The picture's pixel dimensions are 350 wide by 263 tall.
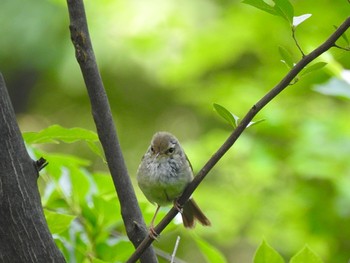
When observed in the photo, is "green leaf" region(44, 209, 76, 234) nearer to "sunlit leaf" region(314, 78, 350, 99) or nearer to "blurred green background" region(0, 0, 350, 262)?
"blurred green background" region(0, 0, 350, 262)

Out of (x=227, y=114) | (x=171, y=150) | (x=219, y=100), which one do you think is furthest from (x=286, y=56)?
(x=219, y=100)

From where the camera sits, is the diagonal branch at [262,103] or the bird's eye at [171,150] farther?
the bird's eye at [171,150]

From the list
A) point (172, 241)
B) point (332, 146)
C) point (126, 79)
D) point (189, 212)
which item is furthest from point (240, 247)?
point (189, 212)

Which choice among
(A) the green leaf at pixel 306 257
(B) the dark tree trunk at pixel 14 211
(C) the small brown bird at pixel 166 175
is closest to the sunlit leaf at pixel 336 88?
(C) the small brown bird at pixel 166 175

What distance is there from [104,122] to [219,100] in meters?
2.88

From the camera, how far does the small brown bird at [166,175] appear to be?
7.73 ft

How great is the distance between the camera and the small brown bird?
92.8 inches

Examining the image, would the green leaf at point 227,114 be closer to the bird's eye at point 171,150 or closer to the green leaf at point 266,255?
the green leaf at point 266,255

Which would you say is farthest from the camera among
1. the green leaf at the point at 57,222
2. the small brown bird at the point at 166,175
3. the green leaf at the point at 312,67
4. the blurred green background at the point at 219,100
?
the blurred green background at the point at 219,100

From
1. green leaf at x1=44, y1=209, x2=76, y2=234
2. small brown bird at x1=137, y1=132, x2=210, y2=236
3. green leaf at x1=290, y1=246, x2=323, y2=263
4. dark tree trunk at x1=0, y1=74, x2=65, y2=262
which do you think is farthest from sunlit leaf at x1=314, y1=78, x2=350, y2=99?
dark tree trunk at x1=0, y1=74, x2=65, y2=262

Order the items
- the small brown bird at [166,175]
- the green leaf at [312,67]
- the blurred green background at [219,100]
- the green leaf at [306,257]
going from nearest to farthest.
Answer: the green leaf at [312,67] → the green leaf at [306,257] → the small brown bird at [166,175] → the blurred green background at [219,100]

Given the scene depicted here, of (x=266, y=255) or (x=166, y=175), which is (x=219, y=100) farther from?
(x=266, y=255)

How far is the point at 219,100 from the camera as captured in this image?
4.55 meters

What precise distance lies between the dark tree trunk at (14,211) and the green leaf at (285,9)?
661mm
